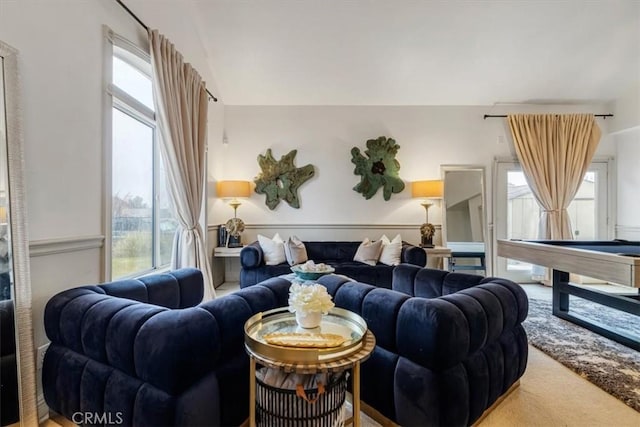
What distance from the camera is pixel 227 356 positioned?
4.51ft

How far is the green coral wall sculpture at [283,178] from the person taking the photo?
460 centimetres

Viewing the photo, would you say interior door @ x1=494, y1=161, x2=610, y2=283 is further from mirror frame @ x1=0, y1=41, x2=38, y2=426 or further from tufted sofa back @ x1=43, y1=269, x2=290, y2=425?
mirror frame @ x1=0, y1=41, x2=38, y2=426

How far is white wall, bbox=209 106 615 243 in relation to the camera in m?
4.64

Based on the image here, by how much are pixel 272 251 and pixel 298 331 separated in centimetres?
251

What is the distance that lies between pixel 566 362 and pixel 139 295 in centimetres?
307

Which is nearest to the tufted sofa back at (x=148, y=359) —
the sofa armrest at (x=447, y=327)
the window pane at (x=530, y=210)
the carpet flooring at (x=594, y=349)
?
the sofa armrest at (x=447, y=327)

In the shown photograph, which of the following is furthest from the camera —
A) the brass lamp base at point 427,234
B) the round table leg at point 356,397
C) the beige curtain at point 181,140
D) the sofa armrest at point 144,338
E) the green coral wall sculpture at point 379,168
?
the green coral wall sculpture at point 379,168

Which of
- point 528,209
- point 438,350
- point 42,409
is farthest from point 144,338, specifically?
point 528,209

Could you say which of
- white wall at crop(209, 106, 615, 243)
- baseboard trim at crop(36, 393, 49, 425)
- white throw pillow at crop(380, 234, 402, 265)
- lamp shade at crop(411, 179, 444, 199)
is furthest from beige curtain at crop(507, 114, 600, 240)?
baseboard trim at crop(36, 393, 49, 425)

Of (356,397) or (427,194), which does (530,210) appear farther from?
(356,397)

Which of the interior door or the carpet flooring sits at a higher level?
the interior door

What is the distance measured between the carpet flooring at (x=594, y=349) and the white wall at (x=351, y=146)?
1892mm

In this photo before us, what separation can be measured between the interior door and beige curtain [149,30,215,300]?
4253mm

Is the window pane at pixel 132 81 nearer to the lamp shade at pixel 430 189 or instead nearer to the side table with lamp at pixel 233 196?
the side table with lamp at pixel 233 196
